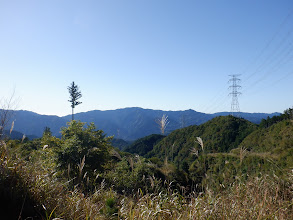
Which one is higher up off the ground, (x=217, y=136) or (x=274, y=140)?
(x=274, y=140)

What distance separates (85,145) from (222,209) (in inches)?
317

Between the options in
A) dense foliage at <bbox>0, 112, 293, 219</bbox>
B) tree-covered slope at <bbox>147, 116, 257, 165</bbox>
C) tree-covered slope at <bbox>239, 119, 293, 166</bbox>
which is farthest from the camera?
tree-covered slope at <bbox>147, 116, 257, 165</bbox>

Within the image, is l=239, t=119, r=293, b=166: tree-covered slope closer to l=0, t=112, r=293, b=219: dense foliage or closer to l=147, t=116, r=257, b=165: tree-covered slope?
l=0, t=112, r=293, b=219: dense foliage

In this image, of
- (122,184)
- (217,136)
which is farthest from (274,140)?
(122,184)

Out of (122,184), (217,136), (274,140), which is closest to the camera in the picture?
(122,184)

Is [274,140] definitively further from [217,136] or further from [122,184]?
[122,184]

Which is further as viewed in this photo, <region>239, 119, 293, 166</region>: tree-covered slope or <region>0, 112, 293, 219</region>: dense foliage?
<region>239, 119, 293, 166</region>: tree-covered slope

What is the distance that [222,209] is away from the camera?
81.2 inches

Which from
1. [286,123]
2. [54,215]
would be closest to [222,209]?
[54,215]

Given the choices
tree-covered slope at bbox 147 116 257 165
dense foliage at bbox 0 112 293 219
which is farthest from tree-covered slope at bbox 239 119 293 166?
tree-covered slope at bbox 147 116 257 165

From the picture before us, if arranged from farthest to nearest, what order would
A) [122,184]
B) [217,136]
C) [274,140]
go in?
[217,136]
[274,140]
[122,184]

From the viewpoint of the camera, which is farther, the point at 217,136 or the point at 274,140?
the point at 217,136

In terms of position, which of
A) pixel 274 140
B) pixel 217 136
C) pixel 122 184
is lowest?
pixel 217 136

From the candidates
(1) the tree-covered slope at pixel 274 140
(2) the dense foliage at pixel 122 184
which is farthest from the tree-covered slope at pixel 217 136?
(2) the dense foliage at pixel 122 184
